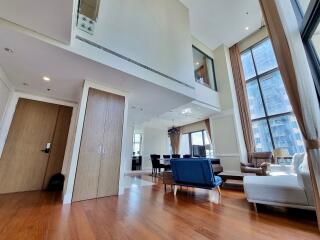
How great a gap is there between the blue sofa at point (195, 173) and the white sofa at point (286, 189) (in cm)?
72

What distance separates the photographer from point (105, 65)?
289 cm

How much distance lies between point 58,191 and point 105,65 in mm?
3473

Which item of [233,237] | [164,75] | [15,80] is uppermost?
[164,75]

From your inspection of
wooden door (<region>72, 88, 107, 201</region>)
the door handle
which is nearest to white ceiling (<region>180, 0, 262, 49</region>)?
wooden door (<region>72, 88, 107, 201</region>)

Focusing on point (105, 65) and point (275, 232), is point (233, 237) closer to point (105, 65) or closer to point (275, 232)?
point (275, 232)

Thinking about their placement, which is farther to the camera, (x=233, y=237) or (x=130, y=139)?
(x=130, y=139)

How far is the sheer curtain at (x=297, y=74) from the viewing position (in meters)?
1.68

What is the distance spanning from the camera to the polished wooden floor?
1607mm

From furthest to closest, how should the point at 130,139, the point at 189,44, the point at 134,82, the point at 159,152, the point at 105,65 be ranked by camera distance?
1. the point at 159,152
2. the point at 130,139
3. the point at 189,44
4. the point at 134,82
5. the point at 105,65

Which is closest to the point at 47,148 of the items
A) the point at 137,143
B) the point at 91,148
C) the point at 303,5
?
the point at 91,148

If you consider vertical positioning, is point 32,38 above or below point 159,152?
above

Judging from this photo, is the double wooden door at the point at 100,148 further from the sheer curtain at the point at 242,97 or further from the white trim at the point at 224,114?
the sheer curtain at the point at 242,97

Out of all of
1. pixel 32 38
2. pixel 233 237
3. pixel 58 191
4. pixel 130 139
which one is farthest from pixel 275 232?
pixel 130 139

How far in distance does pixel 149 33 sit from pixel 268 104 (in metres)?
5.29
